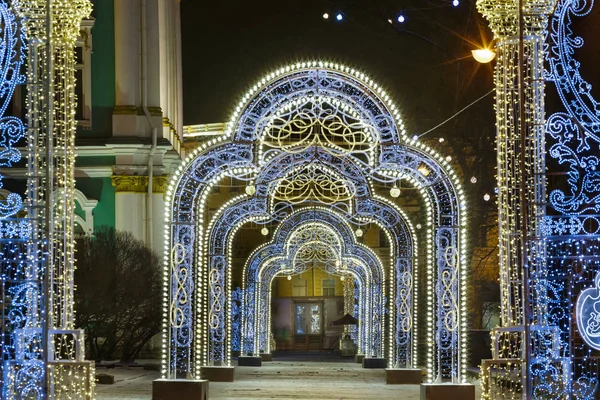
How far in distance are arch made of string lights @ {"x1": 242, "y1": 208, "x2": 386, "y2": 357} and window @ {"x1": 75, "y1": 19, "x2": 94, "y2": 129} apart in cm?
752

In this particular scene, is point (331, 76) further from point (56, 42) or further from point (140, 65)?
point (140, 65)

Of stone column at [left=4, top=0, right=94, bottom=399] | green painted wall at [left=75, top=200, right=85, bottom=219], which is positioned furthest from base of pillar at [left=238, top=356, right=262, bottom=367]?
stone column at [left=4, top=0, right=94, bottom=399]

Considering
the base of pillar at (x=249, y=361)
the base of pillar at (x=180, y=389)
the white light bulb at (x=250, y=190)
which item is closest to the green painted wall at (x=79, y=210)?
the base of pillar at (x=249, y=361)

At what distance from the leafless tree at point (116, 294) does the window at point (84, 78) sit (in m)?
5.45

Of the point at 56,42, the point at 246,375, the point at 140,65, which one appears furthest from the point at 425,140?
the point at 56,42

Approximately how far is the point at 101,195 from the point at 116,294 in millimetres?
8953

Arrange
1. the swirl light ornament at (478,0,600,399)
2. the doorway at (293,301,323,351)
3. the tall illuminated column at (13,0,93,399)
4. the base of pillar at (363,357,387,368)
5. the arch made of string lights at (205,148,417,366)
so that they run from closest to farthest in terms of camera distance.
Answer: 1. the swirl light ornament at (478,0,600,399)
2. the tall illuminated column at (13,0,93,399)
3. the arch made of string lights at (205,148,417,366)
4. the base of pillar at (363,357,387,368)
5. the doorway at (293,301,323,351)

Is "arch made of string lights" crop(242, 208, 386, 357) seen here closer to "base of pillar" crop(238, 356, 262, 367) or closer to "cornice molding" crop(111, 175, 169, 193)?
"base of pillar" crop(238, 356, 262, 367)

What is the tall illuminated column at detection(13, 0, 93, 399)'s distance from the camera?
49.8 ft

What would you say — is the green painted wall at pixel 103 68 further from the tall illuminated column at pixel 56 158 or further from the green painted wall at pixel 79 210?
the tall illuminated column at pixel 56 158

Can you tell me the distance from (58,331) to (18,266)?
3.01 feet

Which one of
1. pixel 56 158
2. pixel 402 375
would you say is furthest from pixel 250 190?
pixel 56 158

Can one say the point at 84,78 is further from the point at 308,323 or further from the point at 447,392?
the point at 308,323

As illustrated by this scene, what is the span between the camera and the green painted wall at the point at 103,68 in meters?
39.9
